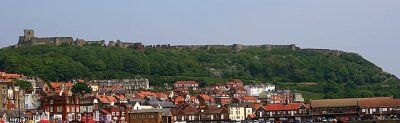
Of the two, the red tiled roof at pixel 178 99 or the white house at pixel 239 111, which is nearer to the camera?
the white house at pixel 239 111

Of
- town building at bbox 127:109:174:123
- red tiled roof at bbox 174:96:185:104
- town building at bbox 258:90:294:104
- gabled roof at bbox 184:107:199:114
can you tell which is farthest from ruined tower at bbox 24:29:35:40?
town building at bbox 127:109:174:123

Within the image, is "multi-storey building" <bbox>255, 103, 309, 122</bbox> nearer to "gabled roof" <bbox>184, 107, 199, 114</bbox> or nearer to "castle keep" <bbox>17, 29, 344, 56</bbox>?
"gabled roof" <bbox>184, 107, 199, 114</bbox>

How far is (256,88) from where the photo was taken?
12550 cm

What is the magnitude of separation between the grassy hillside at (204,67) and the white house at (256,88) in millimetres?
6125

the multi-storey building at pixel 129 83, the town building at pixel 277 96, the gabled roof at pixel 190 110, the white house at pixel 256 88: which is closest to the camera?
the gabled roof at pixel 190 110

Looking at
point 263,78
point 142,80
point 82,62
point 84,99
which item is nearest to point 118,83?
point 142,80

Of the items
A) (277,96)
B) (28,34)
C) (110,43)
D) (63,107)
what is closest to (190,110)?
(63,107)

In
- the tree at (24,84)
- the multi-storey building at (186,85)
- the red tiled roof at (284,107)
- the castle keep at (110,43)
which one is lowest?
the red tiled roof at (284,107)

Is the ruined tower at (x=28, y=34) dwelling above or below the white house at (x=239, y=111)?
above

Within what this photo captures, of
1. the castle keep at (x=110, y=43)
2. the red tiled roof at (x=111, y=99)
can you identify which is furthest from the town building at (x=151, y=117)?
the castle keep at (x=110, y=43)

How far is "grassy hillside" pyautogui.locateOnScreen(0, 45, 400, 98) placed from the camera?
403 ft

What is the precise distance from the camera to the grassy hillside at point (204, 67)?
122750 mm

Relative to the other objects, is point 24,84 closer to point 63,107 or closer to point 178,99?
point 178,99

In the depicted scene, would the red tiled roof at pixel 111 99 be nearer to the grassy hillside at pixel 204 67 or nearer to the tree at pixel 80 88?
the tree at pixel 80 88
